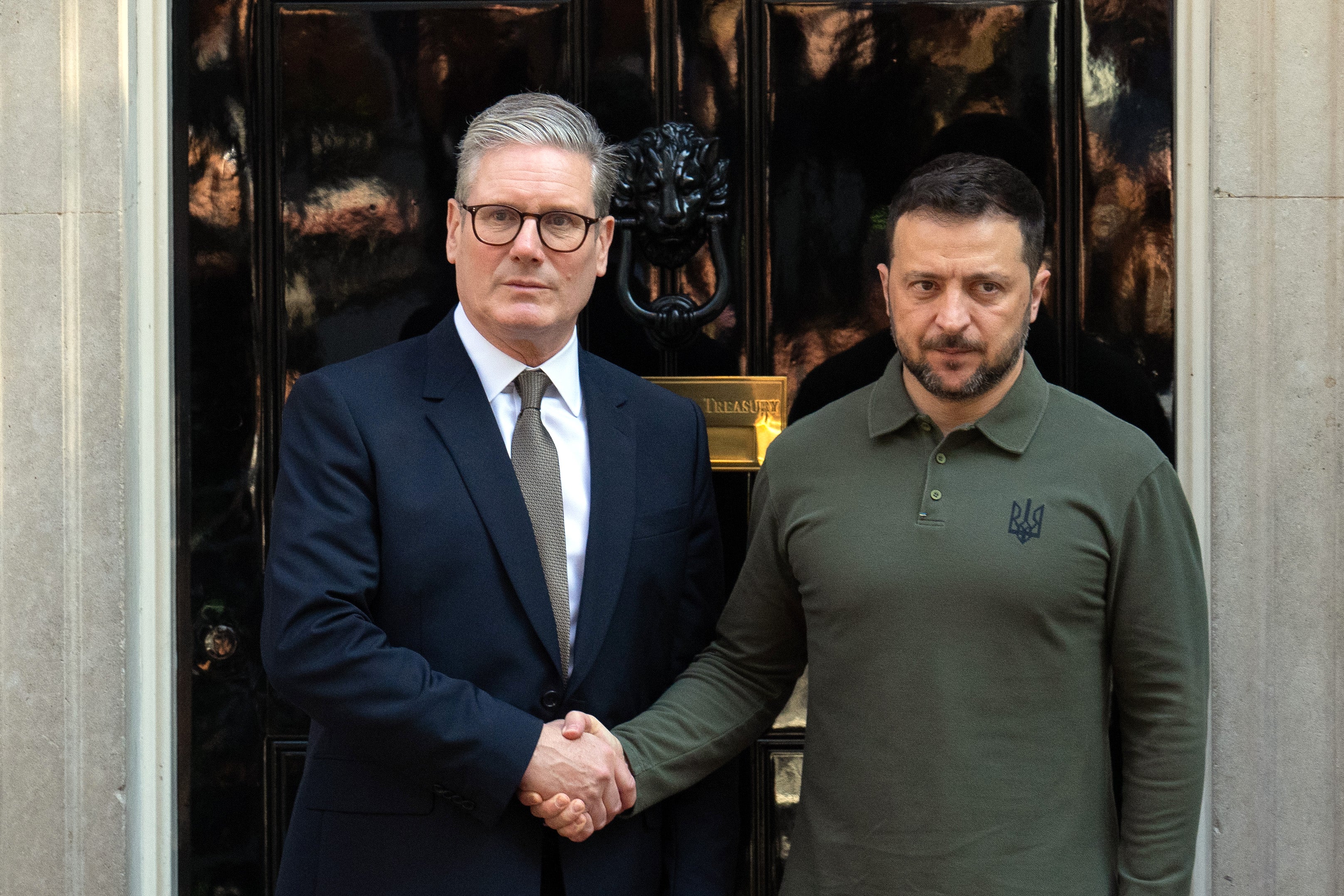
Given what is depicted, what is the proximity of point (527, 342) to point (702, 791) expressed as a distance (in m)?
0.85

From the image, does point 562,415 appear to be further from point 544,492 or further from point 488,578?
point 488,578

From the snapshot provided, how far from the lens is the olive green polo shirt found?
5.59 feet

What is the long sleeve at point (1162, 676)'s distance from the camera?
171cm

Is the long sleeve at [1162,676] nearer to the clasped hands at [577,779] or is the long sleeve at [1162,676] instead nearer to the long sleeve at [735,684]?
the long sleeve at [735,684]

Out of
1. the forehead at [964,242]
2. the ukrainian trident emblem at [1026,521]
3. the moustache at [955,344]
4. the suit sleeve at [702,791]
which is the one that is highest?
the forehead at [964,242]

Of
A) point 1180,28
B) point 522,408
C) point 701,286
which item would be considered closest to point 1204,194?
point 1180,28

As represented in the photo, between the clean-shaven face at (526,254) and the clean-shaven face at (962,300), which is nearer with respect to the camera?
Result: the clean-shaven face at (962,300)

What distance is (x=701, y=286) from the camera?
242 centimetres

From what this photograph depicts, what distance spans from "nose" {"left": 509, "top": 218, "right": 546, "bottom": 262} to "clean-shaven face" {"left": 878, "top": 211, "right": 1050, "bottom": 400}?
58 centimetres

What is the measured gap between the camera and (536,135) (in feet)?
6.24

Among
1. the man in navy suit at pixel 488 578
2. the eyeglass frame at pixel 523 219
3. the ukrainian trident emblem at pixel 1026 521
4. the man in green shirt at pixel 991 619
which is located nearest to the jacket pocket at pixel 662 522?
the man in navy suit at pixel 488 578

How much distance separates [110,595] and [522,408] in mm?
1047

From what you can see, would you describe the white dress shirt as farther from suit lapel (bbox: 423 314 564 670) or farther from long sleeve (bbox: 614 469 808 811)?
long sleeve (bbox: 614 469 808 811)

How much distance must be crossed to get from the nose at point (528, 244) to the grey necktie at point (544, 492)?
20 centimetres
